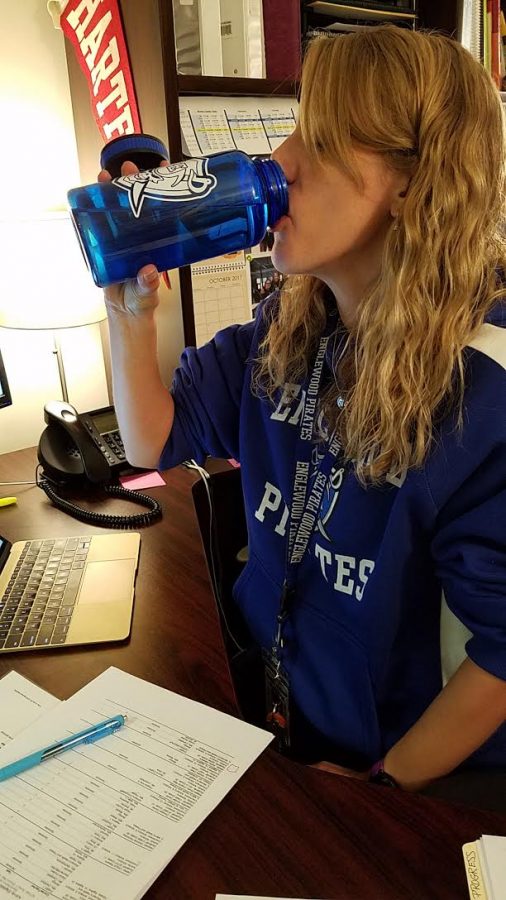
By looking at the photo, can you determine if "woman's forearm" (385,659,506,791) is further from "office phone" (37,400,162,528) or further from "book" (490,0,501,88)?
"book" (490,0,501,88)

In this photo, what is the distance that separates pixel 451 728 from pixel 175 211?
2.10 feet

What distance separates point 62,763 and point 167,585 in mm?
326

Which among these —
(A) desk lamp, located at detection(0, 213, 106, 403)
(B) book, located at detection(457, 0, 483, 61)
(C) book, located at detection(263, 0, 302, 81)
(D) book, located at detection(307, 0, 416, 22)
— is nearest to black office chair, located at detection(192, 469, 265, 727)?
(A) desk lamp, located at detection(0, 213, 106, 403)

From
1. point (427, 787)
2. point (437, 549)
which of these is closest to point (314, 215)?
point (437, 549)

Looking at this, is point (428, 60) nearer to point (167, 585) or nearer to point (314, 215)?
point (314, 215)

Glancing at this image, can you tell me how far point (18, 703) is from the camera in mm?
730

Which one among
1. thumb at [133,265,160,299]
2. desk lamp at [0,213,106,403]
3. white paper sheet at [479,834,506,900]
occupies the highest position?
thumb at [133,265,160,299]

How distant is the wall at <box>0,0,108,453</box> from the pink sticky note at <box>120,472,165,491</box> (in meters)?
0.38

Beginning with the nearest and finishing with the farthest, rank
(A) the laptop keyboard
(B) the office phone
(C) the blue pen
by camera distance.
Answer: (C) the blue pen → (A) the laptop keyboard → (B) the office phone

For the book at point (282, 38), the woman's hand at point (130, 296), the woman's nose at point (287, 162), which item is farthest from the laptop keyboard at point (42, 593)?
the book at point (282, 38)

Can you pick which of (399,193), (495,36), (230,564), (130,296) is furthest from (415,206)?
(495,36)

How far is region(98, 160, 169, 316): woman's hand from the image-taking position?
2.72 feet

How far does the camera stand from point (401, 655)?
838 mm

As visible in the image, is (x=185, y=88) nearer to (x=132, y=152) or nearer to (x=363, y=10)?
(x=132, y=152)
